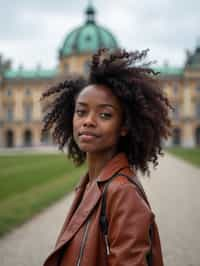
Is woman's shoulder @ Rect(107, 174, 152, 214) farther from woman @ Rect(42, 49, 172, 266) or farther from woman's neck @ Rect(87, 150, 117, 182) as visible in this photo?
woman's neck @ Rect(87, 150, 117, 182)

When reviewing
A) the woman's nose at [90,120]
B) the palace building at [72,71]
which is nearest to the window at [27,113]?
the palace building at [72,71]

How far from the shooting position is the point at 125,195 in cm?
186

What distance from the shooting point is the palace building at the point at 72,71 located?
5766 cm

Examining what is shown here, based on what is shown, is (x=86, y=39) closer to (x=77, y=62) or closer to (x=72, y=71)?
(x=77, y=62)

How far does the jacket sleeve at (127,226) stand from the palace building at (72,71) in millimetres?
54050

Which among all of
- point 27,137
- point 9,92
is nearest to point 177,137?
point 27,137

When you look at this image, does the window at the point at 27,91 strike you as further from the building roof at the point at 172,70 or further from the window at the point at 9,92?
the building roof at the point at 172,70

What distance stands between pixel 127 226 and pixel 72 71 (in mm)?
54413

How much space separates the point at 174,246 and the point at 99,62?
3.67m

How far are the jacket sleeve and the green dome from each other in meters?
55.5

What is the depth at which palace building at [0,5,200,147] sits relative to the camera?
189 ft

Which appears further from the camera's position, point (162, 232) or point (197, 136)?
point (197, 136)

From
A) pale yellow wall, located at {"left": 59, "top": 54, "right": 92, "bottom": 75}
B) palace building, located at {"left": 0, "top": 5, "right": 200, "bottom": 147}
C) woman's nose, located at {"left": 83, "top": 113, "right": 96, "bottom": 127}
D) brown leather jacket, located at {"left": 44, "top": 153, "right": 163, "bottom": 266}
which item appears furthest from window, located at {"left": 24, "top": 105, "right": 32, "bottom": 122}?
brown leather jacket, located at {"left": 44, "top": 153, "right": 163, "bottom": 266}

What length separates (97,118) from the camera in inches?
86.0
